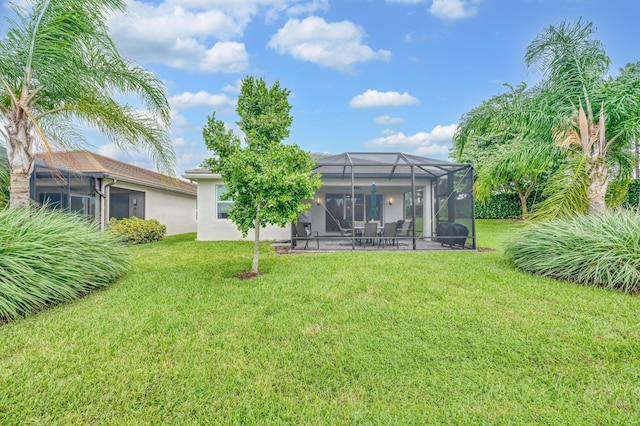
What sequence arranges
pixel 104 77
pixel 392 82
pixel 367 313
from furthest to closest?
pixel 392 82 → pixel 104 77 → pixel 367 313

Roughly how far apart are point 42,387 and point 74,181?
11060 millimetres

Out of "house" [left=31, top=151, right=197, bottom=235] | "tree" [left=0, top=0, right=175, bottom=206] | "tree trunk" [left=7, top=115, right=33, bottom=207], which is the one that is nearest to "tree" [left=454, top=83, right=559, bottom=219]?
"tree" [left=0, top=0, right=175, bottom=206]

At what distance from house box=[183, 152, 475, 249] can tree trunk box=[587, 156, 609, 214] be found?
3.19 metres

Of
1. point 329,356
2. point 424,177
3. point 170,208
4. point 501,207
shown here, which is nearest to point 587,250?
point 329,356

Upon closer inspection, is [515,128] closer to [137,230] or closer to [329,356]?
[329,356]

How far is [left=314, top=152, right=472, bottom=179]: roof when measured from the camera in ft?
33.1

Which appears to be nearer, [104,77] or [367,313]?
[367,313]

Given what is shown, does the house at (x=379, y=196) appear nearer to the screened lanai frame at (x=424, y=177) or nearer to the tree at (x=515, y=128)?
the screened lanai frame at (x=424, y=177)

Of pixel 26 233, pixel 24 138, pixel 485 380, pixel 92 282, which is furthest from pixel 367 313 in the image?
pixel 24 138

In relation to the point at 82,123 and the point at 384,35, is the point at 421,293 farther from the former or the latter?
the point at 384,35

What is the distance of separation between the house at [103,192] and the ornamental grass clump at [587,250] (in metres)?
9.28

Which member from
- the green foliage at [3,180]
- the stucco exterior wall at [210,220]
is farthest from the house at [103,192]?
the stucco exterior wall at [210,220]

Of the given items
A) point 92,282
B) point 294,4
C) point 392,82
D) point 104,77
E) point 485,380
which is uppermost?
point 294,4

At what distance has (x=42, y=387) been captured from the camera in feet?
8.18
